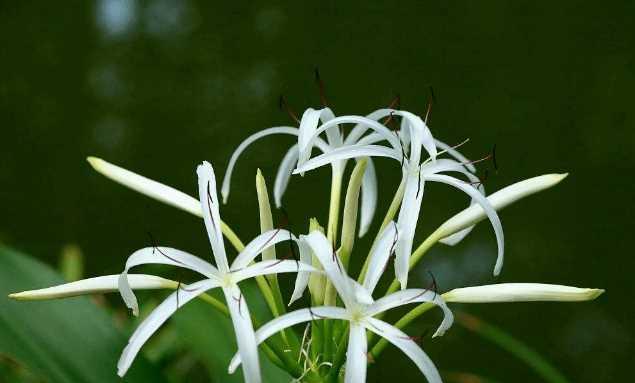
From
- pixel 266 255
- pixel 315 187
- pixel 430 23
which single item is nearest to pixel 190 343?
pixel 266 255

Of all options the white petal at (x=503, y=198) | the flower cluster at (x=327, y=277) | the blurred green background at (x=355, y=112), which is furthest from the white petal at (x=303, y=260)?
the blurred green background at (x=355, y=112)

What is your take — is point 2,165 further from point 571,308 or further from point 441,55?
point 571,308

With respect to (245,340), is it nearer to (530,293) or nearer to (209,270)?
(209,270)

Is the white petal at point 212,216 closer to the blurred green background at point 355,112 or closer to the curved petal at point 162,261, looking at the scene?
the curved petal at point 162,261

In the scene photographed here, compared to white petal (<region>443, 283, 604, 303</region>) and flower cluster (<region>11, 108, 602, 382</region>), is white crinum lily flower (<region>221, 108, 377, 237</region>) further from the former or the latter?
white petal (<region>443, 283, 604, 303</region>)

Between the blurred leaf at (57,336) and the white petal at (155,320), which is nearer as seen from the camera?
the white petal at (155,320)

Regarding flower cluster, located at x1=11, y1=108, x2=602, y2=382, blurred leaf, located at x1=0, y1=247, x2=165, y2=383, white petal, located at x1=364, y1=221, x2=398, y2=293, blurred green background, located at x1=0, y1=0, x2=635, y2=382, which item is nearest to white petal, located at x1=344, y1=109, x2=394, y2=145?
flower cluster, located at x1=11, y1=108, x2=602, y2=382

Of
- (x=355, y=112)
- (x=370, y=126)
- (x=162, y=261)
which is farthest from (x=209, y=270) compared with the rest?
(x=355, y=112)
